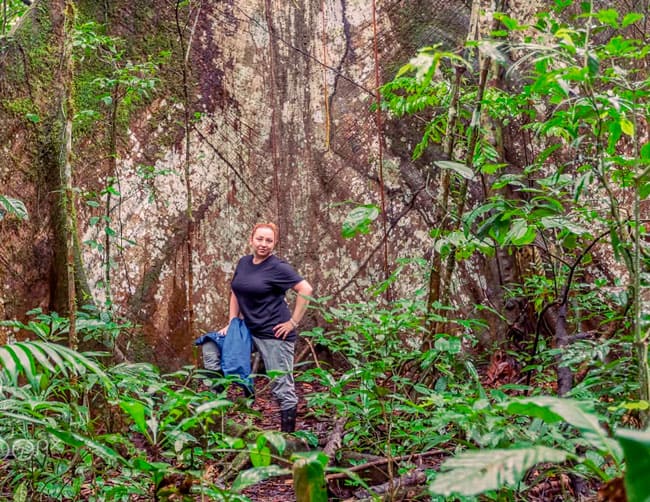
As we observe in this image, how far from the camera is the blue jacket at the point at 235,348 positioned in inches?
137

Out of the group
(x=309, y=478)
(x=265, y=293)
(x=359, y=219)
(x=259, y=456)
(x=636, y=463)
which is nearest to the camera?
(x=636, y=463)

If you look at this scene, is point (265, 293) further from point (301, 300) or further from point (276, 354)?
point (276, 354)

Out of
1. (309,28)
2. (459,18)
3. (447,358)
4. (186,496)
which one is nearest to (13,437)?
(186,496)

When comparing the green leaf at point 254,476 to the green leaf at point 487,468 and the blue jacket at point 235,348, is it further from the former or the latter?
the blue jacket at point 235,348

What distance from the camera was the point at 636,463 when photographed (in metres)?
0.90

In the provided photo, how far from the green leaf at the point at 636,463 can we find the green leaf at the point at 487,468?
0.52 feet

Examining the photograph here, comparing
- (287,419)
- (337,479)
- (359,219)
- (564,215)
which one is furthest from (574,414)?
(287,419)

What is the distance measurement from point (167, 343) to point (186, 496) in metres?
2.73

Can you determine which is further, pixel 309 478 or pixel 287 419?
pixel 287 419

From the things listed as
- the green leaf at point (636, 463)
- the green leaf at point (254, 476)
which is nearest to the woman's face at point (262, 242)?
the green leaf at point (254, 476)

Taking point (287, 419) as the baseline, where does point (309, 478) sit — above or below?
above

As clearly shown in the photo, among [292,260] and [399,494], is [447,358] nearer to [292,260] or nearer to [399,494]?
[399,494]

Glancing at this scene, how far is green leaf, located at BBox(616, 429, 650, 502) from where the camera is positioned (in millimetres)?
883

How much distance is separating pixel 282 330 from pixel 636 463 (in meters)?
2.77
